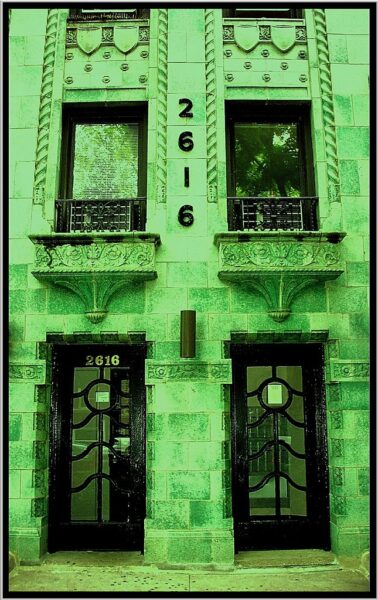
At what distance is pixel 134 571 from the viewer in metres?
6.91

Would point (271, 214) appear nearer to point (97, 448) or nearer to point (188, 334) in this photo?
point (188, 334)

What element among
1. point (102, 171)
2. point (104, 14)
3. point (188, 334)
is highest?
point (104, 14)

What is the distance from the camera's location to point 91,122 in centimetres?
871

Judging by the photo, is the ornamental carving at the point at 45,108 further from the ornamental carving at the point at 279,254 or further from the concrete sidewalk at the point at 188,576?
the concrete sidewalk at the point at 188,576

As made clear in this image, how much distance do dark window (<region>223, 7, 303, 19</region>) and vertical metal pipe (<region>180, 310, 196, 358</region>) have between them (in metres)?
5.28

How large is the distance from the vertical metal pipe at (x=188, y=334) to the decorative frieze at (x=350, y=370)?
A: 212 cm

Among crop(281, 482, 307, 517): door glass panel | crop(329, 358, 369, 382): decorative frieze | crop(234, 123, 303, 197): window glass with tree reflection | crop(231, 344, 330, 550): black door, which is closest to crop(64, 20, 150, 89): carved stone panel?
crop(234, 123, 303, 197): window glass with tree reflection

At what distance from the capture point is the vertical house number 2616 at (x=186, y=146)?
7863 mm

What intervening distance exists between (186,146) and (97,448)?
4902 millimetres

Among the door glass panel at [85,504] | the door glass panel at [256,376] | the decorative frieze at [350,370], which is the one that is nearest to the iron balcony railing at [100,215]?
the door glass panel at [256,376]

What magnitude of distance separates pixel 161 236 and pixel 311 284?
7.83 ft

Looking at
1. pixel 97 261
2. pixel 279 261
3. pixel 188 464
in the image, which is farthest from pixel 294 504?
pixel 97 261

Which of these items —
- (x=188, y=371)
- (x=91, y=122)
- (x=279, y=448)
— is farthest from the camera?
(x=91, y=122)

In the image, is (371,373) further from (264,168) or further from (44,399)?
(44,399)
